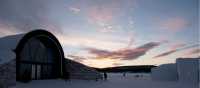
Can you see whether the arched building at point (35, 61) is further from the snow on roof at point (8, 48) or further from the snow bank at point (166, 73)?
the snow bank at point (166, 73)

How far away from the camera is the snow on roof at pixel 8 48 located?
2719 centimetres

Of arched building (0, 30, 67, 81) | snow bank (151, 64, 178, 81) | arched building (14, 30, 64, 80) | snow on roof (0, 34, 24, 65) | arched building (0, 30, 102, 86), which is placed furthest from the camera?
snow bank (151, 64, 178, 81)

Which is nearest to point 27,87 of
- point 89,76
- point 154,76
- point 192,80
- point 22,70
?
point 22,70

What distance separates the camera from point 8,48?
28719mm

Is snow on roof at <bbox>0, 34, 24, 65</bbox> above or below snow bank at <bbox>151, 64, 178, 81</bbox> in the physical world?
above

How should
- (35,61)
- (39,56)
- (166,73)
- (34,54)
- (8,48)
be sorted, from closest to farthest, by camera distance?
(8,48) < (34,54) < (35,61) < (39,56) < (166,73)

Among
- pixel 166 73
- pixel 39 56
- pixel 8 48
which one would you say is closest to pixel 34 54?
pixel 39 56

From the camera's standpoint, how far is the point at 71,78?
3550 centimetres

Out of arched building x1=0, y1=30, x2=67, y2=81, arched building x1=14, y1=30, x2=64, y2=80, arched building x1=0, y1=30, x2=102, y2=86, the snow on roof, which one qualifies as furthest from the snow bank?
the snow on roof

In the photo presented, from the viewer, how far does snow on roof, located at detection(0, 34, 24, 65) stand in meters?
27.2

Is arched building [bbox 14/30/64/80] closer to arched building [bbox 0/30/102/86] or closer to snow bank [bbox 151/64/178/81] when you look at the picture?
arched building [bbox 0/30/102/86]

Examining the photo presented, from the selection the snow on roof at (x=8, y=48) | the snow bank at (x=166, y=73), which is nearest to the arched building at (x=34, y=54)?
the snow on roof at (x=8, y=48)

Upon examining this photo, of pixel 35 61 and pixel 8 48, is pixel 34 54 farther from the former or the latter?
pixel 8 48

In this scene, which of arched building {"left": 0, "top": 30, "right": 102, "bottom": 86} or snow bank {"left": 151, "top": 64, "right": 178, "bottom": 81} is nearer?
arched building {"left": 0, "top": 30, "right": 102, "bottom": 86}
